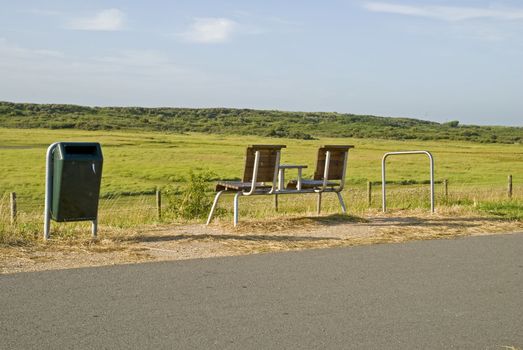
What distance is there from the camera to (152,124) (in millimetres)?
158250

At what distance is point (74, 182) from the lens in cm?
1023

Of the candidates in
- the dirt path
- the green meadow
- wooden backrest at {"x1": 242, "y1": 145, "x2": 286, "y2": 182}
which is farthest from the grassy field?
wooden backrest at {"x1": 242, "y1": 145, "x2": 286, "y2": 182}

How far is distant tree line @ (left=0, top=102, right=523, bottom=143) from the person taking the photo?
141 meters

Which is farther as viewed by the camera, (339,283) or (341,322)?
(339,283)

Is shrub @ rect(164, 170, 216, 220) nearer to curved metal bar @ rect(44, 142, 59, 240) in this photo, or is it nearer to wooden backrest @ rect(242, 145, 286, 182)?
wooden backrest @ rect(242, 145, 286, 182)

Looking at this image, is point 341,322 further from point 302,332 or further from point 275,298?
point 275,298

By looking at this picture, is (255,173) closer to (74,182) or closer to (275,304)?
(74,182)

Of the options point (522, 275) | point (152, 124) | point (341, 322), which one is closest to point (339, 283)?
point (341, 322)

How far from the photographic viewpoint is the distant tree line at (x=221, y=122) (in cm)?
14125

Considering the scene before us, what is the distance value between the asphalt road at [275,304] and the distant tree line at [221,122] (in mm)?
117342

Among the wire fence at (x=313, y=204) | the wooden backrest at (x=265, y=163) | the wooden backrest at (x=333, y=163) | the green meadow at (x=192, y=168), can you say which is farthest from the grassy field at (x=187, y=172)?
the wooden backrest at (x=265, y=163)

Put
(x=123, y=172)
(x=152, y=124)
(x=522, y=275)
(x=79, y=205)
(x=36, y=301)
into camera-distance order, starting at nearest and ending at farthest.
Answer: (x=36, y=301), (x=522, y=275), (x=79, y=205), (x=123, y=172), (x=152, y=124)

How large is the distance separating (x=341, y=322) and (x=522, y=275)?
3.14 m

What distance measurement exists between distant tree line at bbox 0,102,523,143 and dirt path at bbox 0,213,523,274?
113 metres
